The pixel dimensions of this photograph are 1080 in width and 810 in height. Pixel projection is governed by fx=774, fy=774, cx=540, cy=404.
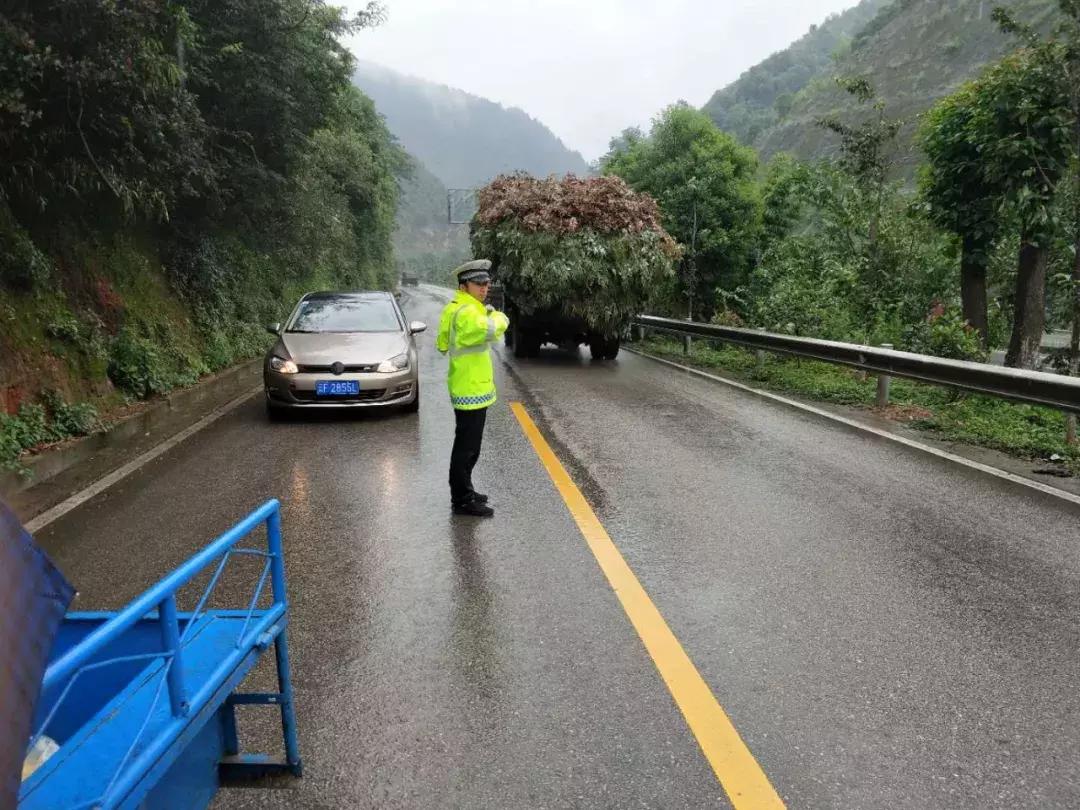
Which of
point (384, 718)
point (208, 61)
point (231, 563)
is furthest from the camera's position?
point (208, 61)

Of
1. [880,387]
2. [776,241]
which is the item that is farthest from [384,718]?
[776,241]

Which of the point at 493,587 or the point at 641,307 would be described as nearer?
the point at 493,587

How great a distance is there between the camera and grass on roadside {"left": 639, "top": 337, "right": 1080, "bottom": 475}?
300 inches

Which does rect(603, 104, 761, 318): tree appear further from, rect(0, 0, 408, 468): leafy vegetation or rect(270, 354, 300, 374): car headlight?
rect(270, 354, 300, 374): car headlight

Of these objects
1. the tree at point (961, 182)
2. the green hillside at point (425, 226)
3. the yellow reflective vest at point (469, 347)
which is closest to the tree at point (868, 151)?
the tree at point (961, 182)

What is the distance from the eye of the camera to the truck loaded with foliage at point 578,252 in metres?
13.7

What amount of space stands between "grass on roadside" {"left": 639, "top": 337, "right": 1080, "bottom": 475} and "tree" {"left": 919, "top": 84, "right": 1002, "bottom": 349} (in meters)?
3.57

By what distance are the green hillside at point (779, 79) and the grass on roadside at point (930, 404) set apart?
4091 inches

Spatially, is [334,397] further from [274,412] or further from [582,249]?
[582,249]

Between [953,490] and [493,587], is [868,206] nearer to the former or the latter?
[953,490]

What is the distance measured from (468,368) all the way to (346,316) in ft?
15.9

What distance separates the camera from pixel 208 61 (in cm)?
1109

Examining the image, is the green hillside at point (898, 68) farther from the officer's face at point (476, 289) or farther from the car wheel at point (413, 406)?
the officer's face at point (476, 289)

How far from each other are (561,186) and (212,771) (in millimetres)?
13253
